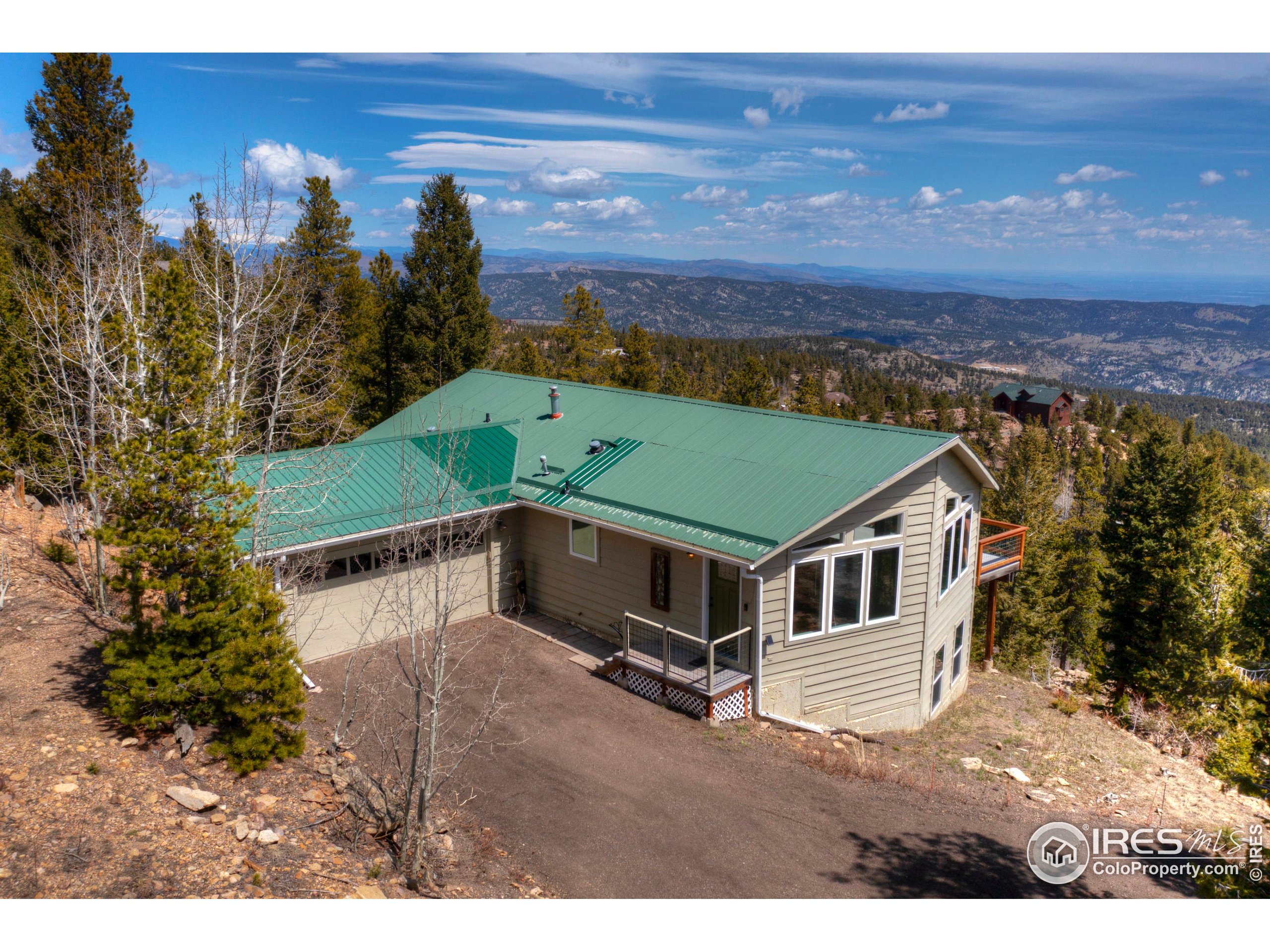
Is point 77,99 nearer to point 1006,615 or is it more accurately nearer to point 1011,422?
point 1006,615

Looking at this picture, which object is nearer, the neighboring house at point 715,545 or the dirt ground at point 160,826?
the dirt ground at point 160,826

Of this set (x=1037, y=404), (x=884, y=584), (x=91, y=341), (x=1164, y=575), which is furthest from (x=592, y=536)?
(x=1037, y=404)

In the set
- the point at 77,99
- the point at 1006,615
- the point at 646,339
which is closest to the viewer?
the point at 77,99

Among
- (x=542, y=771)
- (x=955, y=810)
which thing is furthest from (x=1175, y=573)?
(x=542, y=771)

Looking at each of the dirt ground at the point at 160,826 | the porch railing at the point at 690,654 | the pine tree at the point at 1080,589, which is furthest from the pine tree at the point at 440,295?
the pine tree at the point at 1080,589

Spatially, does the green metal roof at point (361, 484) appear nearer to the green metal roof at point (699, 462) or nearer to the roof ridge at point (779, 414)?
the green metal roof at point (699, 462)

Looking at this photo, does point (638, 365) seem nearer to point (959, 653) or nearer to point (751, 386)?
point (751, 386)
